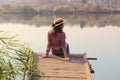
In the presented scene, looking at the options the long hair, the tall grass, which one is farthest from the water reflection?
the tall grass

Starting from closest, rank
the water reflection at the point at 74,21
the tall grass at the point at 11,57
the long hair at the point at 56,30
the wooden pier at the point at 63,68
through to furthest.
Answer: the tall grass at the point at 11,57, the wooden pier at the point at 63,68, the long hair at the point at 56,30, the water reflection at the point at 74,21

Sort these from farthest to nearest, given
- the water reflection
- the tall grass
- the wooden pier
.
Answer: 1. the water reflection
2. the wooden pier
3. the tall grass

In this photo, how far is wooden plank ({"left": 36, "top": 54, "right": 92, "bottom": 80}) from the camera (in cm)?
682

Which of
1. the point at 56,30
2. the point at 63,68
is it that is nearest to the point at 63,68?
the point at 63,68

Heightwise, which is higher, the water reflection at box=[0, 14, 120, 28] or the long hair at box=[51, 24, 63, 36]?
the water reflection at box=[0, 14, 120, 28]

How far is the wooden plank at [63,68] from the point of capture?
6.82 metres

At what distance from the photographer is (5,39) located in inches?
130

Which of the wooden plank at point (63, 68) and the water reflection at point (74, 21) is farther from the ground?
the water reflection at point (74, 21)

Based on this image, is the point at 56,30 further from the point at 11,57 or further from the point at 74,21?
the point at 74,21

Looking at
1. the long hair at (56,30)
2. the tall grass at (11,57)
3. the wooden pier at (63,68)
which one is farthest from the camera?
the long hair at (56,30)

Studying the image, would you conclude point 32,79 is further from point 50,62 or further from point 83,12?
point 83,12

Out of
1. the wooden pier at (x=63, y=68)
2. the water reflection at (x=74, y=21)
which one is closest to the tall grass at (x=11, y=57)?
the wooden pier at (x=63, y=68)

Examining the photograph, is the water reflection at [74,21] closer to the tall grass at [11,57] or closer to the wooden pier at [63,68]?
the wooden pier at [63,68]

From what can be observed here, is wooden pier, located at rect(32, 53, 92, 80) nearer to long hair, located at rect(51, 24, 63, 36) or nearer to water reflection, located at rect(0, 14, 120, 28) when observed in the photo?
long hair, located at rect(51, 24, 63, 36)
